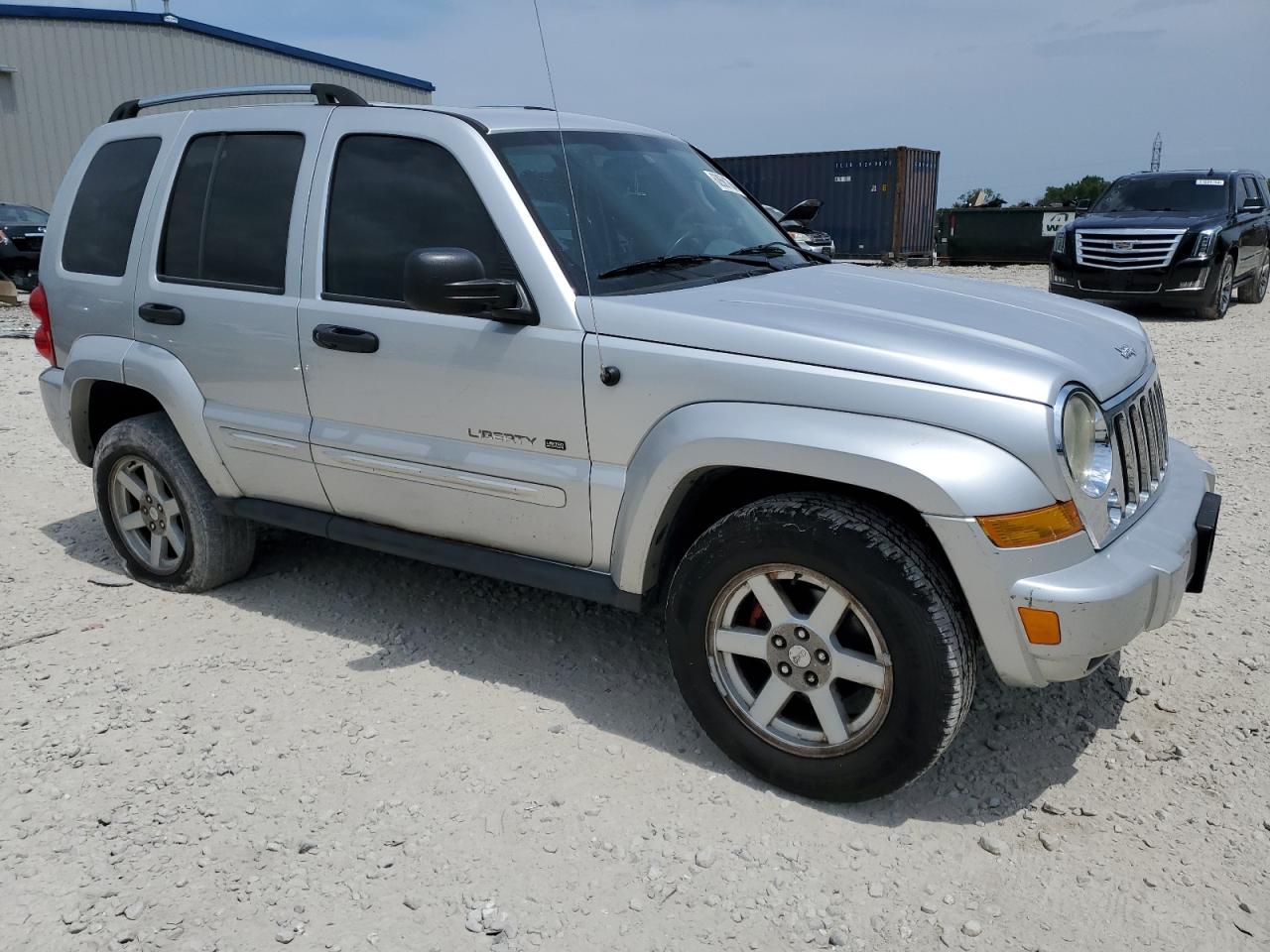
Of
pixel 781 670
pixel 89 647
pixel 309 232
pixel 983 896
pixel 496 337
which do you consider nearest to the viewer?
pixel 983 896

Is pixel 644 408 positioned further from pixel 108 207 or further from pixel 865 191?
pixel 865 191

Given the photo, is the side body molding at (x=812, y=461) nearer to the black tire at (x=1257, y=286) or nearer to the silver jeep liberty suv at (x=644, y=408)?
the silver jeep liberty suv at (x=644, y=408)

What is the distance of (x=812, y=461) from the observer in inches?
107

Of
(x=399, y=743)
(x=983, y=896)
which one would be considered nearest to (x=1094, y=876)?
(x=983, y=896)

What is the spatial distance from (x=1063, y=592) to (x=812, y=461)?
0.69m

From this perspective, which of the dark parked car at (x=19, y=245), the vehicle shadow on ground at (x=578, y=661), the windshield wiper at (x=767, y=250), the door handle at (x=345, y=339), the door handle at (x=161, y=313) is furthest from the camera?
the dark parked car at (x=19, y=245)

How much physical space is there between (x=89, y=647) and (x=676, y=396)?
2686mm

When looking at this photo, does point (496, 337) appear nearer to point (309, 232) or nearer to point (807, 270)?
point (309, 232)

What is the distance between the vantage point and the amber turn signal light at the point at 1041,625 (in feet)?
8.32

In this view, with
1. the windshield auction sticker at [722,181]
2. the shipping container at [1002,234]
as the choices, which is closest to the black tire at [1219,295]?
the shipping container at [1002,234]

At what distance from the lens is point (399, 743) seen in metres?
3.33

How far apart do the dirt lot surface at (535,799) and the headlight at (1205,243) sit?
886 centimetres

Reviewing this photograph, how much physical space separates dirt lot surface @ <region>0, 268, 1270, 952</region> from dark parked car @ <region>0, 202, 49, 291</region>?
13740mm

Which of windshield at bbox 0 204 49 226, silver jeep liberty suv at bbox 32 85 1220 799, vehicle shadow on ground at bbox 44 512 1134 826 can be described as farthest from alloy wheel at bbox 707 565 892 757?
windshield at bbox 0 204 49 226
